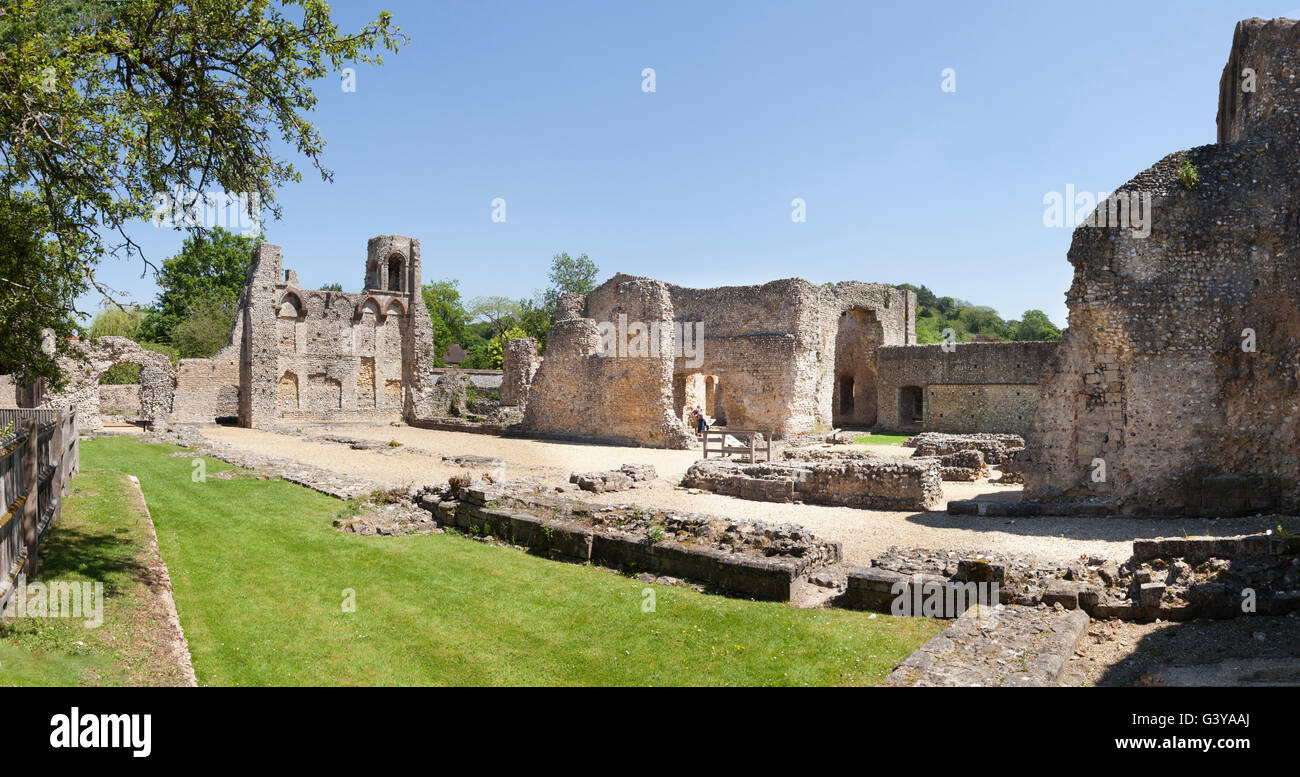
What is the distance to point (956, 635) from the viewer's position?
239 inches

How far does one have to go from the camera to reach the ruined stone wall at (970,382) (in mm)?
27438

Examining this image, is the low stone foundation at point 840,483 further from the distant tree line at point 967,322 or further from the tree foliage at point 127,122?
the distant tree line at point 967,322

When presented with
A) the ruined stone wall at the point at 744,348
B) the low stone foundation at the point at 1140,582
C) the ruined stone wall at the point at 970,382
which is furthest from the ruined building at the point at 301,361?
the low stone foundation at the point at 1140,582

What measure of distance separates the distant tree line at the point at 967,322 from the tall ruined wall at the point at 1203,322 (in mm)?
61153

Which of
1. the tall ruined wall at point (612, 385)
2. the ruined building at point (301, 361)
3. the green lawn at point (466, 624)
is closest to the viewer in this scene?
the green lawn at point (466, 624)

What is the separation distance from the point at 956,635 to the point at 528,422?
23.5m

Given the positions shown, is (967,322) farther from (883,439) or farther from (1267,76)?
(1267,76)

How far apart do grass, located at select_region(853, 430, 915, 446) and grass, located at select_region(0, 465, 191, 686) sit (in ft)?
70.0

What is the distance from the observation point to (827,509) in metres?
13.2

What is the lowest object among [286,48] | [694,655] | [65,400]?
[694,655]

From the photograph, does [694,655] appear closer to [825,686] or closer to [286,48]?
[825,686]

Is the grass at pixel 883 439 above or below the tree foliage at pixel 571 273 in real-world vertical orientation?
below
